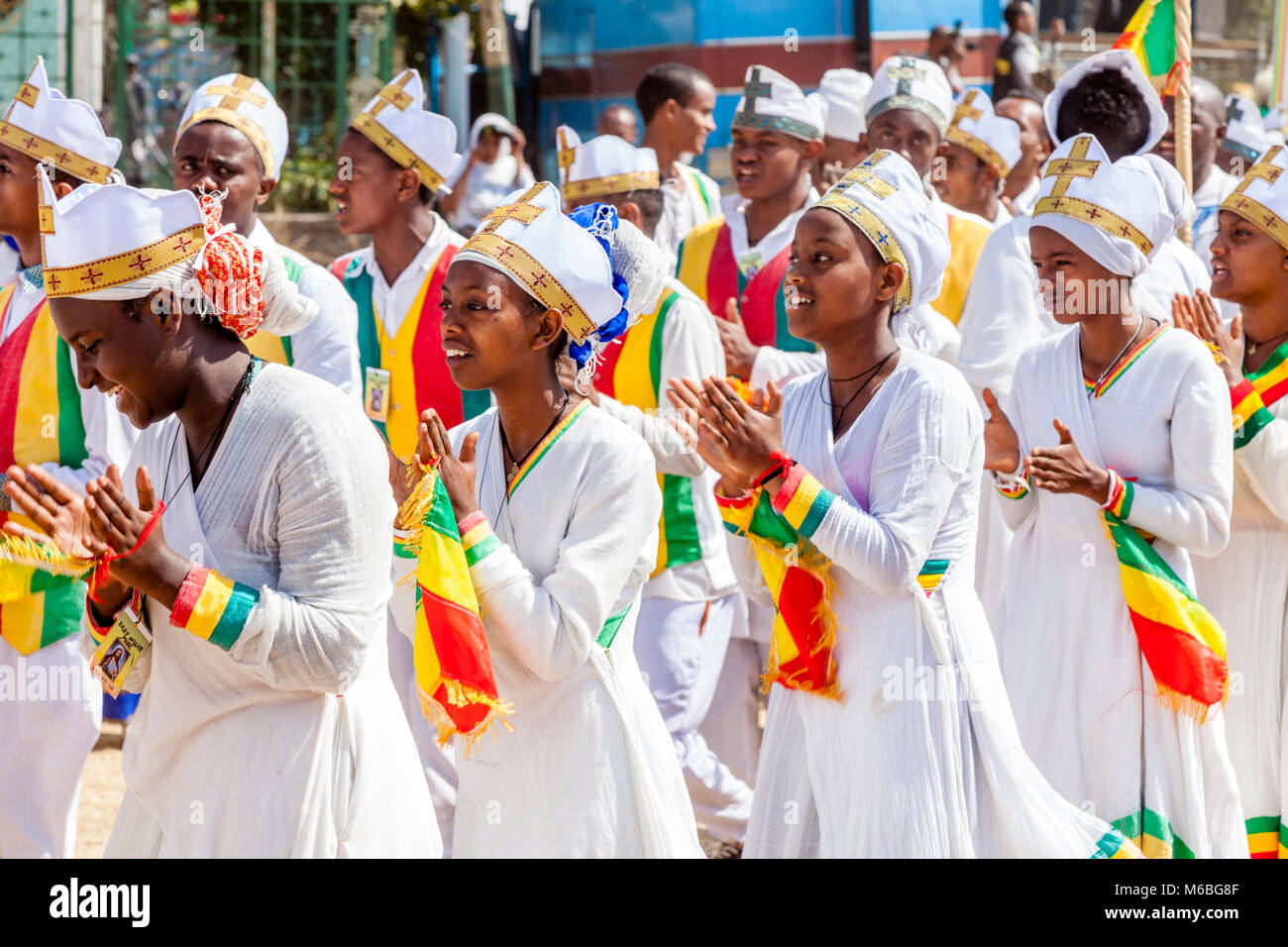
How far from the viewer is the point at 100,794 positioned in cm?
704

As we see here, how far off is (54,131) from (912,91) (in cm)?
399

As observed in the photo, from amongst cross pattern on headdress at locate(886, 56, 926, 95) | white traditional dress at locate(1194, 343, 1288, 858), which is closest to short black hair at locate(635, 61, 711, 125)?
cross pattern on headdress at locate(886, 56, 926, 95)

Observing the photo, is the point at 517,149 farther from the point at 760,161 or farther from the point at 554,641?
the point at 554,641

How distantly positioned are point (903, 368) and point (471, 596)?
1.25 m

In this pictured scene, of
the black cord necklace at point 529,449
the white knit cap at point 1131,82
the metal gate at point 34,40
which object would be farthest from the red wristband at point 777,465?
the metal gate at point 34,40

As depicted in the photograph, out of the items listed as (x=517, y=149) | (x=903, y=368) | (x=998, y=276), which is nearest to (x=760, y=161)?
(x=998, y=276)

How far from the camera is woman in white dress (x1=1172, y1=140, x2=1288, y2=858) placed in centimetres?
536

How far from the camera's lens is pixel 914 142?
7.73m

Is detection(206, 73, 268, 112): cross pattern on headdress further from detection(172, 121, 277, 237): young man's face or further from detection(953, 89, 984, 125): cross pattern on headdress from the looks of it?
detection(953, 89, 984, 125): cross pattern on headdress

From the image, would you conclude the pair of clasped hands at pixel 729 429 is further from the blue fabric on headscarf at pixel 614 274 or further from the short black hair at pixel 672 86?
the short black hair at pixel 672 86

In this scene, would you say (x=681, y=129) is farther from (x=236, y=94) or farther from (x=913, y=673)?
(x=913, y=673)

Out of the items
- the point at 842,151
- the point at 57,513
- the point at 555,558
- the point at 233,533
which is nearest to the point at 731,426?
the point at 555,558

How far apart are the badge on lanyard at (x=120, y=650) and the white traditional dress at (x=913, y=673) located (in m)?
1.50

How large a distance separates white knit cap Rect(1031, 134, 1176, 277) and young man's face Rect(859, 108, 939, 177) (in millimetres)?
2605
